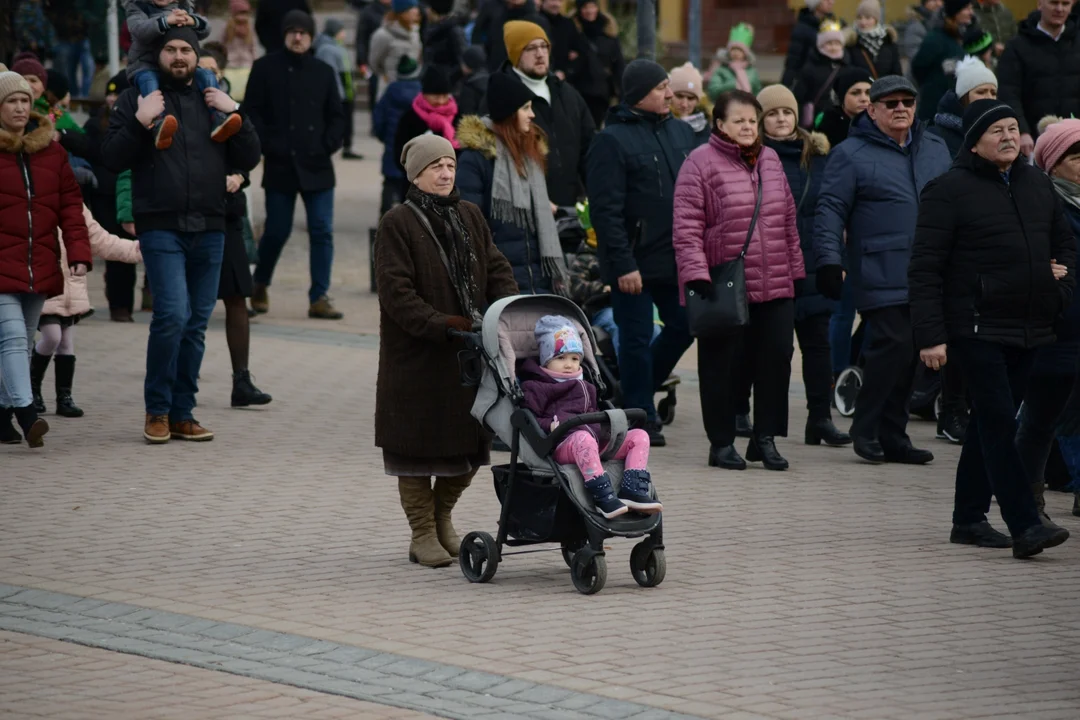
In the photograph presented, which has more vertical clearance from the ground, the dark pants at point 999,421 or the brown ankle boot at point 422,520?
the dark pants at point 999,421

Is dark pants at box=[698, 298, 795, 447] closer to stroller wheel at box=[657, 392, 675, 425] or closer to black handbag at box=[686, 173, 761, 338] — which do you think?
black handbag at box=[686, 173, 761, 338]

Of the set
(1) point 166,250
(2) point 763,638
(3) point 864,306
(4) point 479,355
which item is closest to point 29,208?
(1) point 166,250

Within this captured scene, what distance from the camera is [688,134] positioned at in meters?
11.2

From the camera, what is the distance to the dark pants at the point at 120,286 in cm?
1523

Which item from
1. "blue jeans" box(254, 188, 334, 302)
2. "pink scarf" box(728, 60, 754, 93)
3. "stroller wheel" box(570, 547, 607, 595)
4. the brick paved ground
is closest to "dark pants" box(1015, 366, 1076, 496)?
the brick paved ground

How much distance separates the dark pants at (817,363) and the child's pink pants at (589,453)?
3.67 m

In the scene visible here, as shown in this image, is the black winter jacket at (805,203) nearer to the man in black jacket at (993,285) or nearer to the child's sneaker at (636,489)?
the man in black jacket at (993,285)

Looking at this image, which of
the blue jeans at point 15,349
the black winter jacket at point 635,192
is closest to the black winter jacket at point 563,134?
the black winter jacket at point 635,192

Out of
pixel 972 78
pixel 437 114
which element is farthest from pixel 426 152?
pixel 437 114

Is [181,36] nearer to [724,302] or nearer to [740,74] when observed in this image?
[724,302]

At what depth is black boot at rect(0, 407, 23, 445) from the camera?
35.0 ft

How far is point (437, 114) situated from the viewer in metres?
15.5

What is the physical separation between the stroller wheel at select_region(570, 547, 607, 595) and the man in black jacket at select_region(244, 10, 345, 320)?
7910 millimetres

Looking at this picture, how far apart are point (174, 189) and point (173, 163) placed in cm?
16
